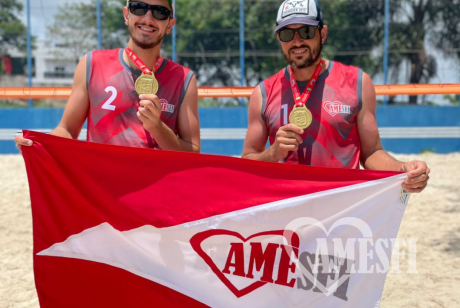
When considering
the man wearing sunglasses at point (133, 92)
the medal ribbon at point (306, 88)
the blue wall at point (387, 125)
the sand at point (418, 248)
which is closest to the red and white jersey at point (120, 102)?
the man wearing sunglasses at point (133, 92)

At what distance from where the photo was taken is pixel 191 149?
335cm

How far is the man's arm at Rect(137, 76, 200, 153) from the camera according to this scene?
2929 millimetres

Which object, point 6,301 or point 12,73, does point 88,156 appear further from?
point 12,73

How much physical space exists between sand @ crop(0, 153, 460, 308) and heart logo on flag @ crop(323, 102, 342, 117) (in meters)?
2.14

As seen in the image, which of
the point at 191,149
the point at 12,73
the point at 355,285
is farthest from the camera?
the point at 12,73

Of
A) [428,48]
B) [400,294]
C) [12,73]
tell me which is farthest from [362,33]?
[400,294]

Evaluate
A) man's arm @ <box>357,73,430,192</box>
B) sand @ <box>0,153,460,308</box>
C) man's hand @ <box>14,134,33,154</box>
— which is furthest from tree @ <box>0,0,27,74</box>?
man's arm @ <box>357,73,430,192</box>

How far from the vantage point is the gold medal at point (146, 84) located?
313 centimetres

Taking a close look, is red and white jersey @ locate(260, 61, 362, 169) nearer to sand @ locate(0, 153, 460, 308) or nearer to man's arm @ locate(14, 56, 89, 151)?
man's arm @ locate(14, 56, 89, 151)

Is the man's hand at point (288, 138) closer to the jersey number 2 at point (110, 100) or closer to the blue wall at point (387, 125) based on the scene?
the jersey number 2 at point (110, 100)

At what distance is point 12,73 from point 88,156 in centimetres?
1329

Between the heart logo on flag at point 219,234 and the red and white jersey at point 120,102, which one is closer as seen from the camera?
the heart logo on flag at point 219,234

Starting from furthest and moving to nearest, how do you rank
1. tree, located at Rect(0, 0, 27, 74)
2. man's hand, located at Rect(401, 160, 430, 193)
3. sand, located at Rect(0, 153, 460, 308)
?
tree, located at Rect(0, 0, 27, 74), sand, located at Rect(0, 153, 460, 308), man's hand, located at Rect(401, 160, 430, 193)

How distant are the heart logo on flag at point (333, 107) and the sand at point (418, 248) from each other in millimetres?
2137
